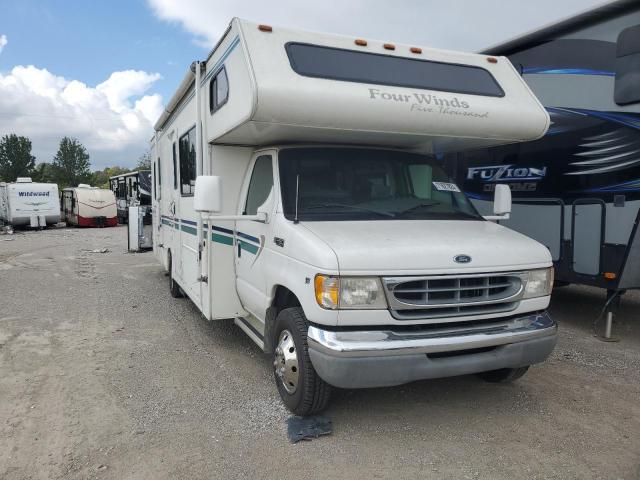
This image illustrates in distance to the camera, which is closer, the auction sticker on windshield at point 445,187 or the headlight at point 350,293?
the headlight at point 350,293

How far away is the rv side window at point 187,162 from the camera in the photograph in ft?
18.9

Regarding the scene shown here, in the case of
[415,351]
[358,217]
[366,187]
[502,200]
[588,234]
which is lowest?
[415,351]

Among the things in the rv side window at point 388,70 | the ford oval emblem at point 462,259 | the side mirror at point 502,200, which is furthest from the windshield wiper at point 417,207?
the rv side window at point 388,70

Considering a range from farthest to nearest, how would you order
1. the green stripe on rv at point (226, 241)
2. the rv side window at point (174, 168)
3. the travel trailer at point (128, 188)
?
1. the travel trailer at point (128, 188)
2. the rv side window at point (174, 168)
3. the green stripe on rv at point (226, 241)

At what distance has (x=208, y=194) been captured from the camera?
4.21 m

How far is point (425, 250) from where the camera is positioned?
3.51 m

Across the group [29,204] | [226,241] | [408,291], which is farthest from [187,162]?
[29,204]

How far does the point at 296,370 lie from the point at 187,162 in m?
3.31

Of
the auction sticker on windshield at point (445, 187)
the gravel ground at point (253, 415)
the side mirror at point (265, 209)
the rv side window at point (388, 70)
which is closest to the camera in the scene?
the gravel ground at point (253, 415)

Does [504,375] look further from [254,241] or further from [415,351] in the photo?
[254,241]

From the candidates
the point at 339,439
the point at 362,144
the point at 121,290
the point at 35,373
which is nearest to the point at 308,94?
the point at 362,144

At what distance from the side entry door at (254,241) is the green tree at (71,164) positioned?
6402 centimetres

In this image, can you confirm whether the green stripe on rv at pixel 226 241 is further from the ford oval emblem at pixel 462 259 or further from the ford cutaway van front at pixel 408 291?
the ford oval emblem at pixel 462 259

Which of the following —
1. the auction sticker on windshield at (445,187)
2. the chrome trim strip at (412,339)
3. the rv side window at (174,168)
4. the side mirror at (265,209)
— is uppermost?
the rv side window at (174,168)
